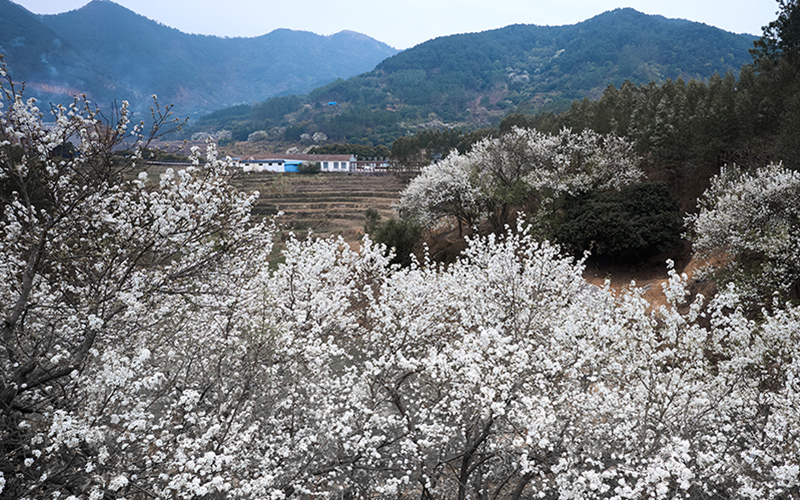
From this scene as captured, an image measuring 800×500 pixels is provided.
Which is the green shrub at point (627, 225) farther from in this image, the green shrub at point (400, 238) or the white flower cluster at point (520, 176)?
the green shrub at point (400, 238)

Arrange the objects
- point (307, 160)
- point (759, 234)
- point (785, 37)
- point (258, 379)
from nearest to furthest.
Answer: point (258, 379) → point (759, 234) → point (785, 37) → point (307, 160)

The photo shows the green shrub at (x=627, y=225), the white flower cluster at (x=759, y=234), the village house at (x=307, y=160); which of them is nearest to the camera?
the white flower cluster at (x=759, y=234)

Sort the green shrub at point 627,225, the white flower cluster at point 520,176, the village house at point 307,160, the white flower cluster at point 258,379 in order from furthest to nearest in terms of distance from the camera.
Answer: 1. the village house at point 307,160
2. the white flower cluster at point 520,176
3. the green shrub at point 627,225
4. the white flower cluster at point 258,379

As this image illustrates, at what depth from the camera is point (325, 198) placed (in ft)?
192

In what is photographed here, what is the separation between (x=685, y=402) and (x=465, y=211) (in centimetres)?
2691

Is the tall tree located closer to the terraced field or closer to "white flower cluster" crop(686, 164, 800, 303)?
"white flower cluster" crop(686, 164, 800, 303)

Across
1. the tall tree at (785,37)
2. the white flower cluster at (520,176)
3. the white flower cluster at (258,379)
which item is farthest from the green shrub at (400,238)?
the tall tree at (785,37)

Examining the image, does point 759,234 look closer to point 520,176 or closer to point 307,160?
point 520,176

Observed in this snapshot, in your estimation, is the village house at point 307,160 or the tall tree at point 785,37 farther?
the village house at point 307,160

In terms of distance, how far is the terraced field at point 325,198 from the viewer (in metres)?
47.9

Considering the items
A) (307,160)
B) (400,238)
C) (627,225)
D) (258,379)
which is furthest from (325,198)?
(258,379)

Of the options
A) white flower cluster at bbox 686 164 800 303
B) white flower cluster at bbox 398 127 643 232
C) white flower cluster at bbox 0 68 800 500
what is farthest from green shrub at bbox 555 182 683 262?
white flower cluster at bbox 0 68 800 500

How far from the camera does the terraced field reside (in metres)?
47.9

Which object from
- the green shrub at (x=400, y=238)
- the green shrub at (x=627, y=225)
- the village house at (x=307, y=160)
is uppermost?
the village house at (x=307, y=160)
